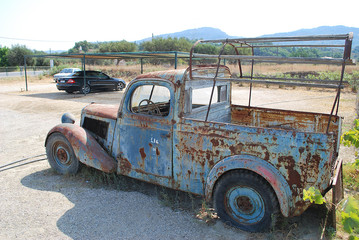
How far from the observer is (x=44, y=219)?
3703 mm

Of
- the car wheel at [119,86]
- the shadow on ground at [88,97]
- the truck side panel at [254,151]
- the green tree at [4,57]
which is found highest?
the green tree at [4,57]

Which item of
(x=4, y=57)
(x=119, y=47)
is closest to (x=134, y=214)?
(x=119, y=47)

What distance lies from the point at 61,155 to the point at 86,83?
13.6 metres

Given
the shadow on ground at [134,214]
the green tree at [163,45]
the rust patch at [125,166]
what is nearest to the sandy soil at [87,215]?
the shadow on ground at [134,214]

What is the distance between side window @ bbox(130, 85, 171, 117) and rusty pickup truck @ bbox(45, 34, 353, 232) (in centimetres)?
2

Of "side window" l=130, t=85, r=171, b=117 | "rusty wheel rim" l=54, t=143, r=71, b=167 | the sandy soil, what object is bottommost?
the sandy soil

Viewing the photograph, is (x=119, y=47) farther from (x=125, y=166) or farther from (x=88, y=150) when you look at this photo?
(x=125, y=166)

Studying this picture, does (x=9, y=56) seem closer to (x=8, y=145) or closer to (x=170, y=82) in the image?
(x=8, y=145)

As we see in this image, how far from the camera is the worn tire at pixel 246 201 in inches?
125

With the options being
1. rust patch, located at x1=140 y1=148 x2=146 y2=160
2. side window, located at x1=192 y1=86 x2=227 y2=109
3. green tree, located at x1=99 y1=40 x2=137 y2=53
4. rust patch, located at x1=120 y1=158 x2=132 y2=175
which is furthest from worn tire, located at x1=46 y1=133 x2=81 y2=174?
green tree, located at x1=99 y1=40 x2=137 y2=53

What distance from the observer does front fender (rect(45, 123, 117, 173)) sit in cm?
426

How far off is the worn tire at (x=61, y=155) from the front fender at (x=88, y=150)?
188 millimetres

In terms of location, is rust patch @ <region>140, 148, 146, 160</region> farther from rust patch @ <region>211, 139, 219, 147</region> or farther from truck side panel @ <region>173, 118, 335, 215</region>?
rust patch @ <region>211, 139, 219, 147</region>

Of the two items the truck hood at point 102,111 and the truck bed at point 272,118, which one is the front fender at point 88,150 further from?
the truck bed at point 272,118
